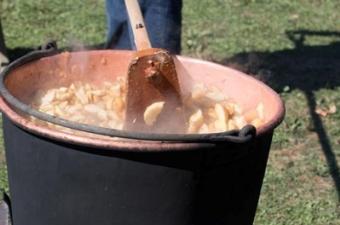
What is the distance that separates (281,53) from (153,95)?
3.15 meters

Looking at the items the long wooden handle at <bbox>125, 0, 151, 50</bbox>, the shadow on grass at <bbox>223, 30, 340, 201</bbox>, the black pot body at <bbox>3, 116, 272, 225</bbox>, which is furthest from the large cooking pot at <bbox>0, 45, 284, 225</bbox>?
the shadow on grass at <bbox>223, 30, 340, 201</bbox>

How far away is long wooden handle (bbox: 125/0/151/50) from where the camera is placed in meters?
2.06

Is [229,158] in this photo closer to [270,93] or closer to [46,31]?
[270,93]

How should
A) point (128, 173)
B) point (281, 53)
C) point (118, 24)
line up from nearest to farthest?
1. point (128, 173)
2. point (118, 24)
3. point (281, 53)

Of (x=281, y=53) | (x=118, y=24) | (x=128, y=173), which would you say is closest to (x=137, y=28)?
(x=128, y=173)

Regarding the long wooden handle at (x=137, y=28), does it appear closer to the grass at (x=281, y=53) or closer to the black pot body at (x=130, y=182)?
the black pot body at (x=130, y=182)

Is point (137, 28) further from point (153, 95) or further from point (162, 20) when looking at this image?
point (162, 20)

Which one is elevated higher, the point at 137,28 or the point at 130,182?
the point at 137,28

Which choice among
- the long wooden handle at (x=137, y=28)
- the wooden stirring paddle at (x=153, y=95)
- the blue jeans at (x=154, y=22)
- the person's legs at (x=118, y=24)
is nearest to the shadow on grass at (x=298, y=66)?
the blue jeans at (x=154, y=22)

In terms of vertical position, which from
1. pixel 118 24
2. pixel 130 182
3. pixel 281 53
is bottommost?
pixel 281 53

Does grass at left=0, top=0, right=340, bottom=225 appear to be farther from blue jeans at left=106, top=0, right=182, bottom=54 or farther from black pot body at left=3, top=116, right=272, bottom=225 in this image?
black pot body at left=3, top=116, right=272, bottom=225

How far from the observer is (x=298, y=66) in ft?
15.6

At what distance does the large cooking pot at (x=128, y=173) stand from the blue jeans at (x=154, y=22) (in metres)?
1.31

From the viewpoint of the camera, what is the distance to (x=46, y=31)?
5219 mm
